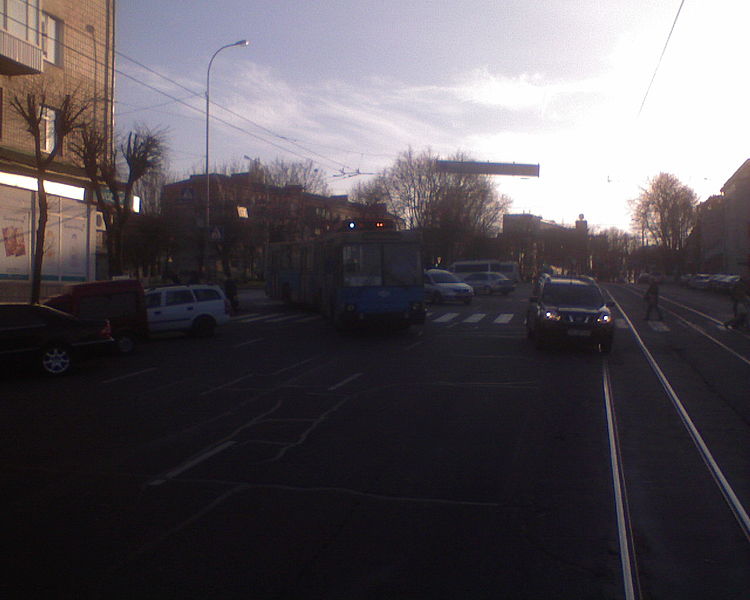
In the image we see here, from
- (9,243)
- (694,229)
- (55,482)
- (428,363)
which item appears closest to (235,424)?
(55,482)

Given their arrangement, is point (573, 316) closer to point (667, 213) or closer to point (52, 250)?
point (52, 250)

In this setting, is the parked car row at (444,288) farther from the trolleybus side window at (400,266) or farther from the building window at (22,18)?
the building window at (22,18)

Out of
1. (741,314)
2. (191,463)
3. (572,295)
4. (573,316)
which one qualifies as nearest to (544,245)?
(741,314)

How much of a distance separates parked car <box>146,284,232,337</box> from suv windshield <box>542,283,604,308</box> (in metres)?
10.0

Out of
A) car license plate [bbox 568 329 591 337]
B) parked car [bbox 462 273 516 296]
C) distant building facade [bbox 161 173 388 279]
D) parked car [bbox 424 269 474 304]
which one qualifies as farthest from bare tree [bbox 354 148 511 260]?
car license plate [bbox 568 329 591 337]

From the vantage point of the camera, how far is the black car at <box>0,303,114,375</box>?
14039 millimetres

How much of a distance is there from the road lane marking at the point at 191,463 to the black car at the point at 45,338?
24.6 feet

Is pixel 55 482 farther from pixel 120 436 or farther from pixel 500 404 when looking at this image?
pixel 500 404

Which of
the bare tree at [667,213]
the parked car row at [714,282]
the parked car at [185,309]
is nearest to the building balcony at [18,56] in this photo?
the parked car at [185,309]

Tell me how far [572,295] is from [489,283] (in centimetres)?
3053

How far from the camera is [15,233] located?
25953 millimetres

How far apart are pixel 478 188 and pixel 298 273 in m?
39.6

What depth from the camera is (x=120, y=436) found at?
8.97m

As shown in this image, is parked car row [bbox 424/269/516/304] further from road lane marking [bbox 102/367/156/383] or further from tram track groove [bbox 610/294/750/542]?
tram track groove [bbox 610/294/750/542]
